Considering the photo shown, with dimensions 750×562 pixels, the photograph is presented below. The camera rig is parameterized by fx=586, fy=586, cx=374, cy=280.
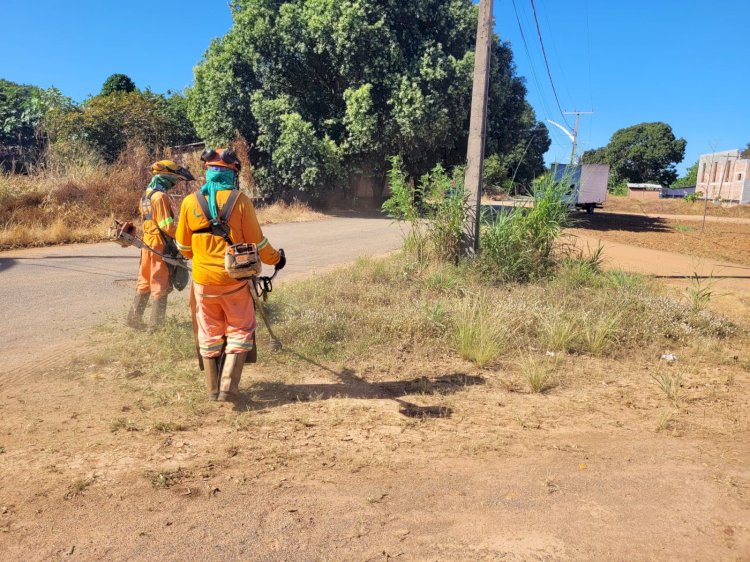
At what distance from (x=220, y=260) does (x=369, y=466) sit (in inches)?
67.4

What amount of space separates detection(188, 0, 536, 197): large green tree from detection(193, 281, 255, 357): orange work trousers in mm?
16854

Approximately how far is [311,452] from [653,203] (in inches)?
1917

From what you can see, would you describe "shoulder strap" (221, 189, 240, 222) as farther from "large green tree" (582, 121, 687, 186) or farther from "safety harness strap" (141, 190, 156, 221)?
"large green tree" (582, 121, 687, 186)

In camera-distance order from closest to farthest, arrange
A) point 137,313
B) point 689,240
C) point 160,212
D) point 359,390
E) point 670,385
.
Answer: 1. point 359,390
2. point 670,385
3. point 160,212
4. point 137,313
5. point 689,240

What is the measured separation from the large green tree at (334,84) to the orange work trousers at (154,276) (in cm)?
1526

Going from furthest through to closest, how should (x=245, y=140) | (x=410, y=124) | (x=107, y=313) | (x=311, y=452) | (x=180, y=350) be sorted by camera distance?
1. (x=245, y=140)
2. (x=410, y=124)
3. (x=107, y=313)
4. (x=180, y=350)
5. (x=311, y=452)

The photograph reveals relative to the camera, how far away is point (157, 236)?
566cm

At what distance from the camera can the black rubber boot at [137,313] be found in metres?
5.81

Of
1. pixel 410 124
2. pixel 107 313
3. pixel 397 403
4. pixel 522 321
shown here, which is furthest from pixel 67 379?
pixel 410 124

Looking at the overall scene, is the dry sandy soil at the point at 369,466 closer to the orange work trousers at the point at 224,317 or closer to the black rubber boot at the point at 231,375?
the black rubber boot at the point at 231,375

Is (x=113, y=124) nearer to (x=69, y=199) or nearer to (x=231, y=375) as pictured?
(x=69, y=199)

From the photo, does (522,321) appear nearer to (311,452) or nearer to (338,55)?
(311,452)

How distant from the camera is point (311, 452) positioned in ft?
11.9

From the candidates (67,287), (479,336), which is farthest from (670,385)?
(67,287)
